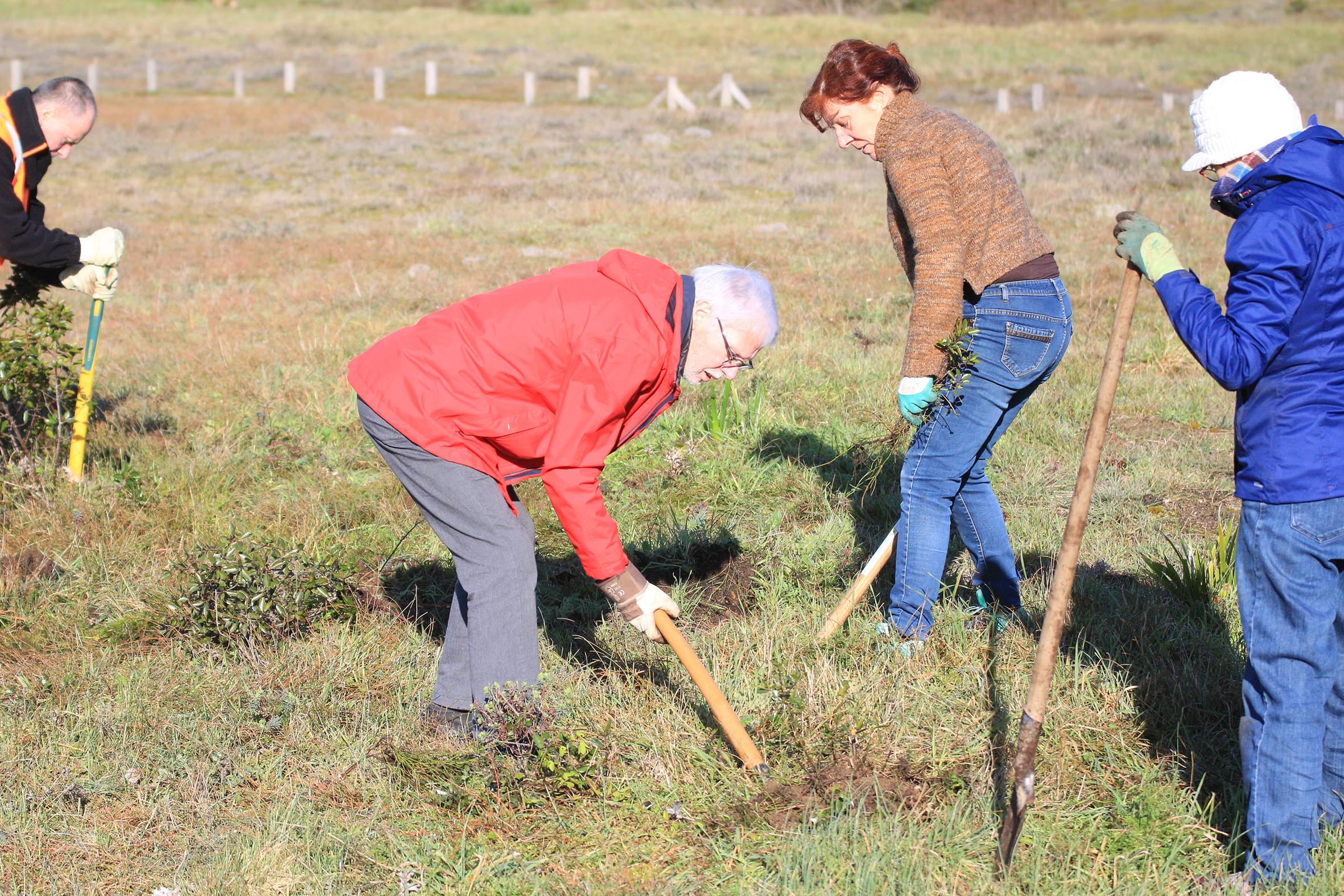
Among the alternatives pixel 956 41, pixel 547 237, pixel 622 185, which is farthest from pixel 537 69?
pixel 547 237

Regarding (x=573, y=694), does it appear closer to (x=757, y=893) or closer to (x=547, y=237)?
(x=757, y=893)

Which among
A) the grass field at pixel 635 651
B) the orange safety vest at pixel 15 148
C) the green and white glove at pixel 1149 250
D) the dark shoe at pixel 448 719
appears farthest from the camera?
the orange safety vest at pixel 15 148

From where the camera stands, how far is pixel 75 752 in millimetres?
3199

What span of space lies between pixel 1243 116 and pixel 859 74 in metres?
1.32

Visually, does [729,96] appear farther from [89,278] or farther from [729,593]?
[729,593]

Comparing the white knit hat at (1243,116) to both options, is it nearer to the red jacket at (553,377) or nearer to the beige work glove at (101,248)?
the red jacket at (553,377)

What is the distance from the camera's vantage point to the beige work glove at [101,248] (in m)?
4.87

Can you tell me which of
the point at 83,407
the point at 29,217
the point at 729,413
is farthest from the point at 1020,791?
the point at 29,217

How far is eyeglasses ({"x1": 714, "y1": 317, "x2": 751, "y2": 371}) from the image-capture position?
9.33ft

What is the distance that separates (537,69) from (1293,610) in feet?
118

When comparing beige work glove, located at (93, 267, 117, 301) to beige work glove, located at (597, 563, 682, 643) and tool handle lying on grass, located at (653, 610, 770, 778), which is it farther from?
tool handle lying on grass, located at (653, 610, 770, 778)

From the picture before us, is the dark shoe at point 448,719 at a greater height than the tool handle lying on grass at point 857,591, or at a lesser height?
lesser

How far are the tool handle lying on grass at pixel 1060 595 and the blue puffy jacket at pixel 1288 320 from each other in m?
0.15

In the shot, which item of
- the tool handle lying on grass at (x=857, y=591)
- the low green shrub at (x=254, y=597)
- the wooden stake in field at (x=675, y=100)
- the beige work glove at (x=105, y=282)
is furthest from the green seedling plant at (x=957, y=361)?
the wooden stake in field at (x=675, y=100)
